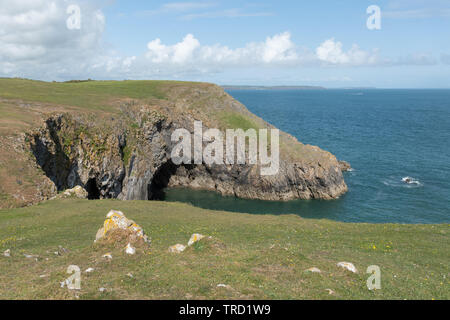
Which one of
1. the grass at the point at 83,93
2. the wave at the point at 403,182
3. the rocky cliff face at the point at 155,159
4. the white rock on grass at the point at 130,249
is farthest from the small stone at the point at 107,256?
the wave at the point at 403,182

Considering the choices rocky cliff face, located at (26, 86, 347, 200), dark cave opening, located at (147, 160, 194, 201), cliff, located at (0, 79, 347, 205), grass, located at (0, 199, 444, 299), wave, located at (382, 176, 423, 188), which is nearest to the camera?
grass, located at (0, 199, 444, 299)

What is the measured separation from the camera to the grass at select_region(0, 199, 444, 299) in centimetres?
1390

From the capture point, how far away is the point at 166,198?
247 feet

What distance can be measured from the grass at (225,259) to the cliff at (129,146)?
13.1 m

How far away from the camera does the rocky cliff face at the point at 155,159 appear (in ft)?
171

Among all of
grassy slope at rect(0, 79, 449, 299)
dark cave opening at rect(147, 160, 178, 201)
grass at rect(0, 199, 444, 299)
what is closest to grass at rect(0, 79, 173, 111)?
grassy slope at rect(0, 79, 449, 299)

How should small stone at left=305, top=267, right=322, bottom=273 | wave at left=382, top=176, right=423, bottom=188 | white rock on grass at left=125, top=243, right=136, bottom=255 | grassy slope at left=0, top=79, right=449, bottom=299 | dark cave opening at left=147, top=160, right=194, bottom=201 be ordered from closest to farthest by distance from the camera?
grassy slope at left=0, top=79, right=449, bottom=299 → small stone at left=305, top=267, right=322, bottom=273 → white rock on grass at left=125, top=243, right=136, bottom=255 → wave at left=382, top=176, right=423, bottom=188 → dark cave opening at left=147, top=160, right=194, bottom=201

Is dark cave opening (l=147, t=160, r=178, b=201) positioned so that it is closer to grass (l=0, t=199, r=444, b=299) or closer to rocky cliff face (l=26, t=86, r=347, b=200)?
rocky cliff face (l=26, t=86, r=347, b=200)

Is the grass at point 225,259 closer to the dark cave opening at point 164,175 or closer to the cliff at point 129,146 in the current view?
the cliff at point 129,146

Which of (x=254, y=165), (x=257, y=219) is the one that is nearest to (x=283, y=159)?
(x=254, y=165)

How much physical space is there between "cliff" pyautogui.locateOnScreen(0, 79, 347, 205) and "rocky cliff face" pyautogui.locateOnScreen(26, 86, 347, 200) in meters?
0.18

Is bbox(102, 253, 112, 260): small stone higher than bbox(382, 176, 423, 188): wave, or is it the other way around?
bbox(102, 253, 112, 260): small stone
